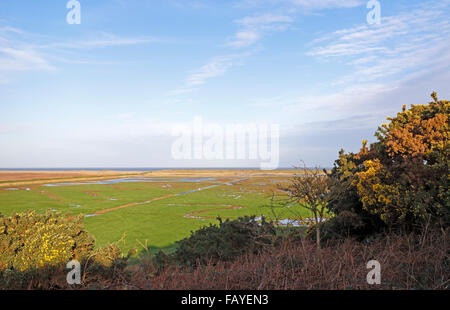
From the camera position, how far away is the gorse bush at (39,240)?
886 cm

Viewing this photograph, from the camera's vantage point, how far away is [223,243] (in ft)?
37.9

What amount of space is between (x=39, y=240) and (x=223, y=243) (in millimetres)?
6613

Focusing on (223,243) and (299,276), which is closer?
(299,276)

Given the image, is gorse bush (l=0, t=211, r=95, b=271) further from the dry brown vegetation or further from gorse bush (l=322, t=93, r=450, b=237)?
gorse bush (l=322, t=93, r=450, b=237)

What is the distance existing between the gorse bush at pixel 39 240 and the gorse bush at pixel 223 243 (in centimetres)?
330

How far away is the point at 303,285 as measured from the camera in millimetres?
3006

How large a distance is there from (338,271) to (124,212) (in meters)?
36.7

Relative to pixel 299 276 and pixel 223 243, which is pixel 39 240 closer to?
pixel 223 243

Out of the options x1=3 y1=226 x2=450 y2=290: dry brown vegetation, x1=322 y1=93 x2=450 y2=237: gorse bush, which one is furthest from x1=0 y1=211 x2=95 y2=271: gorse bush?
x1=322 y1=93 x2=450 y2=237: gorse bush

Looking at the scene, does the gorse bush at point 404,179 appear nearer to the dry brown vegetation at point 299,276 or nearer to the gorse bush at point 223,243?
the gorse bush at point 223,243

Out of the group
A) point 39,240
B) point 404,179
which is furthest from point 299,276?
point 39,240

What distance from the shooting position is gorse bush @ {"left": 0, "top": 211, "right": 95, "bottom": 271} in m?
8.86

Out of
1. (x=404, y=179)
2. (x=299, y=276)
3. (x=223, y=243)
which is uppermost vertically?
(x=404, y=179)

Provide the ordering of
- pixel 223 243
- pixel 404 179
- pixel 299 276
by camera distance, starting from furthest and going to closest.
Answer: pixel 223 243
pixel 404 179
pixel 299 276
